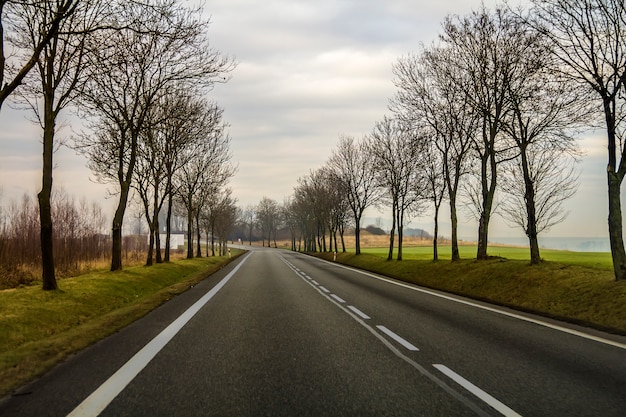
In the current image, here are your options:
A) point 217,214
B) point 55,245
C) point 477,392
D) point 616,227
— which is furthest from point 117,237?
point 217,214

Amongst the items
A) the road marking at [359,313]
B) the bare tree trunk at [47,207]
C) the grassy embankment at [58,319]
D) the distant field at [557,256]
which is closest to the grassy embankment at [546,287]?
the distant field at [557,256]

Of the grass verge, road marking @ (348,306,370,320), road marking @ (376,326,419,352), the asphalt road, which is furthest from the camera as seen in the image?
the grass verge

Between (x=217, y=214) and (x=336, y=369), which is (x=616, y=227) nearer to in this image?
(x=336, y=369)

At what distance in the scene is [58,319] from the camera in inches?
354

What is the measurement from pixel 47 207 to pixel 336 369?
1017 cm

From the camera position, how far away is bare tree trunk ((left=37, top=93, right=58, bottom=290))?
11625mm

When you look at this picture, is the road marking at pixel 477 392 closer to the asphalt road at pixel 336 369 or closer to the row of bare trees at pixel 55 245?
the asphalt road at pixel 336 369

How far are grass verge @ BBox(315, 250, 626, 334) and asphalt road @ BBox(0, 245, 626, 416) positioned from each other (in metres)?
1.35

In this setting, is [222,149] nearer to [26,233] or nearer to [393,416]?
[26,233]

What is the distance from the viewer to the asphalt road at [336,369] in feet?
13.5

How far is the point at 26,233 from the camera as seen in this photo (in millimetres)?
20938

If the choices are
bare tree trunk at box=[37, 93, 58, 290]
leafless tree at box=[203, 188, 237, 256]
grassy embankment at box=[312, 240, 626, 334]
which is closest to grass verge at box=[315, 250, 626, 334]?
grassy embankment at box=[312, 240, 626, 334]

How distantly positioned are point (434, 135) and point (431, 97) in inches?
91.7

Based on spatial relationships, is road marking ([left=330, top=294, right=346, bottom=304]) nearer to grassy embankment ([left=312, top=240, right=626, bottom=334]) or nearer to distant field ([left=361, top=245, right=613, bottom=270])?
grassy embankment ([left=312, top=240, right=626, bottom=334])
